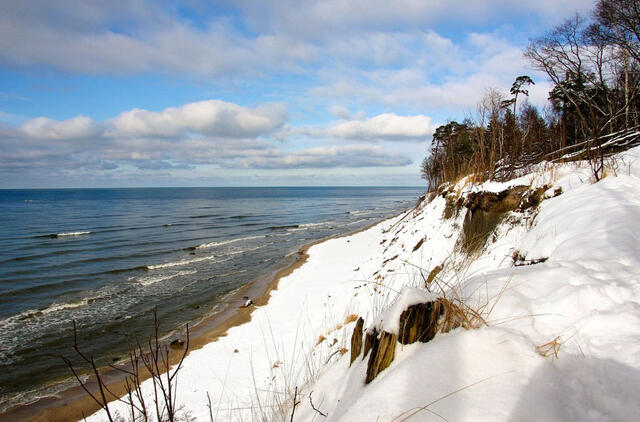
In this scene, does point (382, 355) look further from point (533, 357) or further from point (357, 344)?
point (533, 357)

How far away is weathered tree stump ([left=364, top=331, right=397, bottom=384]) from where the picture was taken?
213cm

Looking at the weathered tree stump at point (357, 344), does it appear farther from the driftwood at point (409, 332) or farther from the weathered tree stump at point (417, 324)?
the weathered tree stump at point (417, 324)

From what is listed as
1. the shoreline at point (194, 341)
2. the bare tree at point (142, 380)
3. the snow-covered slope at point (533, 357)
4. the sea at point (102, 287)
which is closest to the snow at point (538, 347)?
the snow-covered slope at point (533, 357)

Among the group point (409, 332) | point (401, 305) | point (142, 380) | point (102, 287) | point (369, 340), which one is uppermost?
point (401, 305)

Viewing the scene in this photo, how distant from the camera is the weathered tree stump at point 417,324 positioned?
215 centimetres

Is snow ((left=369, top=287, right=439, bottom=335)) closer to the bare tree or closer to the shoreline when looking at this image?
the bare tree

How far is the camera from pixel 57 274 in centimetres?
1523

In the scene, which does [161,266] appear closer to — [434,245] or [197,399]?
[197,399]

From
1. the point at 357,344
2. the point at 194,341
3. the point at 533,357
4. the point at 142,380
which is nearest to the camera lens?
the point at 533,357

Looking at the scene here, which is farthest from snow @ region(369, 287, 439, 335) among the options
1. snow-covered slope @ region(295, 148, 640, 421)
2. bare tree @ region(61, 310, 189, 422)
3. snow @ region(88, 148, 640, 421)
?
bare tree @ region(61, 310, 189, 422)

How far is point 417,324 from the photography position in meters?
2.16

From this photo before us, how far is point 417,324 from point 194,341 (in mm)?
8620

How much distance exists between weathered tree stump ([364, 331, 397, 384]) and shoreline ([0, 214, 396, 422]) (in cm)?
357

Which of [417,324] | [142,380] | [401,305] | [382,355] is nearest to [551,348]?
[417,324]
